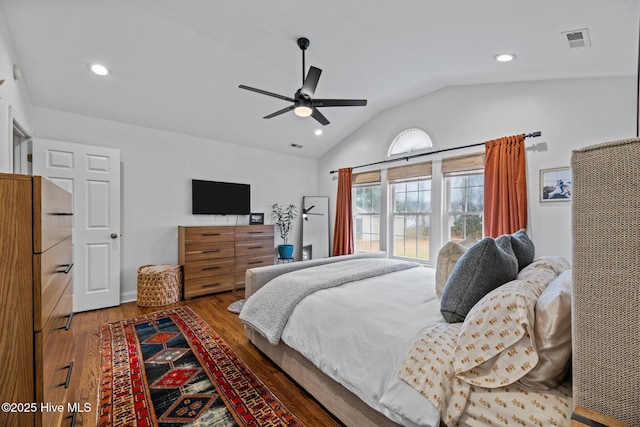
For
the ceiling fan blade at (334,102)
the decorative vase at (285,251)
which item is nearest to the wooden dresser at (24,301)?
the ceiling fan blade at (334,102)

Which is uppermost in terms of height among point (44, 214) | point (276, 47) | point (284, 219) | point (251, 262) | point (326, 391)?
point (276, 47)

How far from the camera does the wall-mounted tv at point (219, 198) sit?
4.47 meters

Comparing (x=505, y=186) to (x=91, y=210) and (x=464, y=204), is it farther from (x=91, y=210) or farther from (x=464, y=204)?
(x=91, y=210)

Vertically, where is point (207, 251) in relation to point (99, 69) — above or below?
below

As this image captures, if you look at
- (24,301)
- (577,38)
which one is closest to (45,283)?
(24,301)

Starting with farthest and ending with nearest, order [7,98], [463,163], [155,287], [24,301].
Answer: [463,163], [155,287], [7,98], [24,301]

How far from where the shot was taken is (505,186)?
10.6 ft

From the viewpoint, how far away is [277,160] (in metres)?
5.53

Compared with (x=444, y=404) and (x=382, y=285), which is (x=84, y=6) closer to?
(x=382, y=285)

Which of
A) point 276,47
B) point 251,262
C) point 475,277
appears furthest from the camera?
point 251,262

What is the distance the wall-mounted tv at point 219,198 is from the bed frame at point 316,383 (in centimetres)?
244

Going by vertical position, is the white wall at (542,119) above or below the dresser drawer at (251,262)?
above

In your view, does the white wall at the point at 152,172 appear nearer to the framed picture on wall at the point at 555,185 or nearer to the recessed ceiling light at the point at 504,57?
the recessed ceiling light at the point at 504,57

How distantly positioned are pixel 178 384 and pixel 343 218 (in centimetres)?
381
